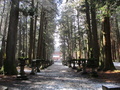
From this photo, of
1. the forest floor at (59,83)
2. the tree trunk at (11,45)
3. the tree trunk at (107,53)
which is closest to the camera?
the forest floor at (59,83)

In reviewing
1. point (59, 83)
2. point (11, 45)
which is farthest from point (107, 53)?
point (11, 45)

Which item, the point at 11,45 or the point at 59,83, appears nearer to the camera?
the point at 59,83

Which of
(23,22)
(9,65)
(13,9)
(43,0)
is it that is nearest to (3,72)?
(9,65)

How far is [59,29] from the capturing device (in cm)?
4553

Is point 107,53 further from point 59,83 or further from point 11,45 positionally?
point 11,45

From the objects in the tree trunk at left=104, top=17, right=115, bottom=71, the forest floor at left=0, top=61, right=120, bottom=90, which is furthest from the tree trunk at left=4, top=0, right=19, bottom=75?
the tree trunk at left=104, top=17, right=115, bottom=71

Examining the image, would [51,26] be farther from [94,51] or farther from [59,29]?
[94,51]

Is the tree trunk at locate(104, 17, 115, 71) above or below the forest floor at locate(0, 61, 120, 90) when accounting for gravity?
above

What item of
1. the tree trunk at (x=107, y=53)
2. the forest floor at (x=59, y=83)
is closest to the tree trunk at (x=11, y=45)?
the forest floor at (x=59, y=83)

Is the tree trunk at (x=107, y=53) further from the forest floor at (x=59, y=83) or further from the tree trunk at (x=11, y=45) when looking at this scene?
the tree trunk at (x=11, y=45)

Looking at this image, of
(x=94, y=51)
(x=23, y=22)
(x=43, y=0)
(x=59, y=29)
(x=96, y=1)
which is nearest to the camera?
(x=96, y=1)

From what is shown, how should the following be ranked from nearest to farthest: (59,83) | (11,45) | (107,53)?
(59,83)
(11,45)
(107,53)

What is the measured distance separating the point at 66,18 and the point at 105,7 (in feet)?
109

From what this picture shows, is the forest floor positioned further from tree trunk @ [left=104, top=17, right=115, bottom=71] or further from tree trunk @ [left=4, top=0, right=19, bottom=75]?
tree trunk @ [left=104, top=17, right=115, bottom=71]
